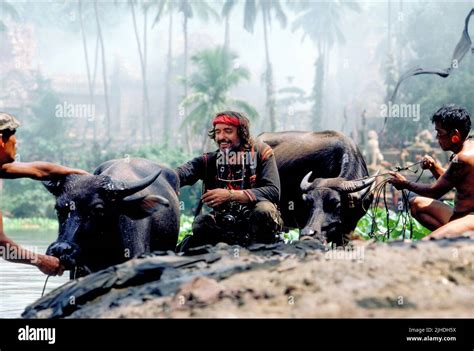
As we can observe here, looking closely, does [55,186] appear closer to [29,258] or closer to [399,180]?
[29,258]

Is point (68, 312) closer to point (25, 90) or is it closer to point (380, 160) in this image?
point (380, 160)

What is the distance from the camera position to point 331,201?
8023 mm

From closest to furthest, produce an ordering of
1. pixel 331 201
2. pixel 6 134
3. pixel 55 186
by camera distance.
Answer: pixel 6 134
pixel 55 186
pixel 331 201

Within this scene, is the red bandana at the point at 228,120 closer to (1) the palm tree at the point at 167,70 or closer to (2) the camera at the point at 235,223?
(2) the camera at the point at 235,223

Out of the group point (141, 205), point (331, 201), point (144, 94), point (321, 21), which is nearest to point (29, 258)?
point (141, 205)

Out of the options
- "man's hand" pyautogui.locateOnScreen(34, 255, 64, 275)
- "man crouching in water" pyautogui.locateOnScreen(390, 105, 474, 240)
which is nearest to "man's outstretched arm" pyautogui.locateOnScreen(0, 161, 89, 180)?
"man's hand" pyautogui.locateOnScreen(34, 255, 64, 275)

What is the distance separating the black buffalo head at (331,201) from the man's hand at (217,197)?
1549mm

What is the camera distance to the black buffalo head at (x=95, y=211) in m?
5.68

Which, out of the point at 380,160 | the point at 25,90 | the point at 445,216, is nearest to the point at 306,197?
the point at 445,216

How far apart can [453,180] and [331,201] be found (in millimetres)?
1861

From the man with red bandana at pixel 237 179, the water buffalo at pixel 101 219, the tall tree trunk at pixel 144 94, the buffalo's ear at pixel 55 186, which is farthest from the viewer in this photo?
the tall tree trunk at pixel 144 94

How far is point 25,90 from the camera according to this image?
162ft

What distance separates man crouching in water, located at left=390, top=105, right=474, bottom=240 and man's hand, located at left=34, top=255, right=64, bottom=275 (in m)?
2.54

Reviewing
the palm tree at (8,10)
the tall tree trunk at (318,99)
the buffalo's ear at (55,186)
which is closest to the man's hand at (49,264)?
the buffalo's ear at (55,186)
